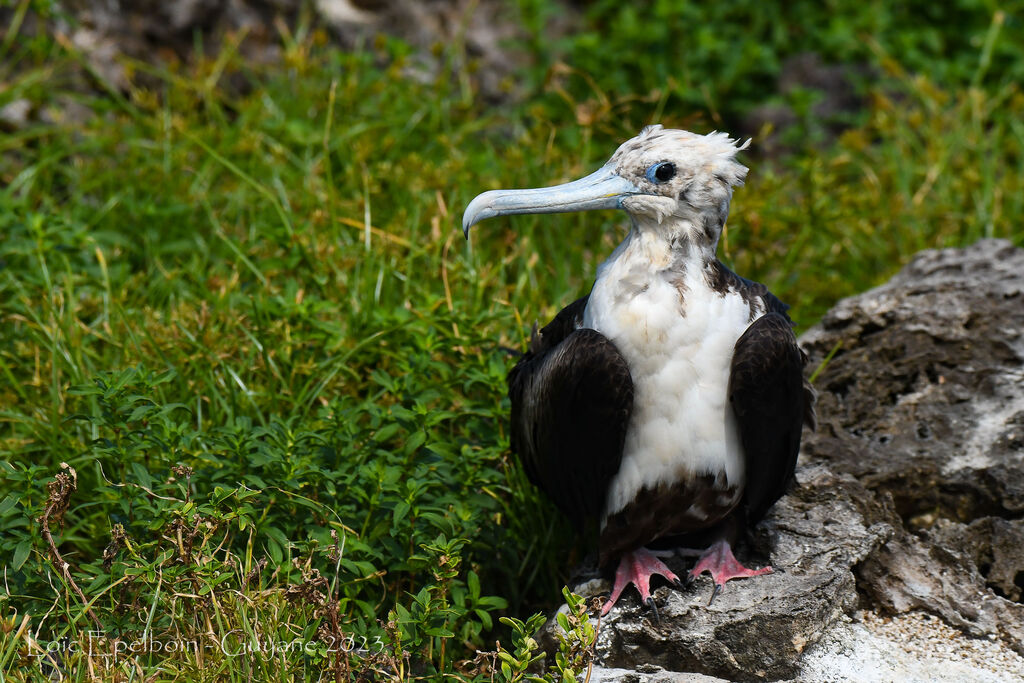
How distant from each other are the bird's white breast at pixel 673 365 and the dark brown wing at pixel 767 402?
4 centimetres

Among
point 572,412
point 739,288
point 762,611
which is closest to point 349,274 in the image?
point 572,412

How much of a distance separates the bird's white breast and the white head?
0.10 meters

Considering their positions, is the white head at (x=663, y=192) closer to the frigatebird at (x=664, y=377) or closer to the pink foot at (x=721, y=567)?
the frigatebird at (x=664, y=377)

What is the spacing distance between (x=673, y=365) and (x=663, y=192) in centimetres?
43

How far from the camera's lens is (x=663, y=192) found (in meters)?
2.71

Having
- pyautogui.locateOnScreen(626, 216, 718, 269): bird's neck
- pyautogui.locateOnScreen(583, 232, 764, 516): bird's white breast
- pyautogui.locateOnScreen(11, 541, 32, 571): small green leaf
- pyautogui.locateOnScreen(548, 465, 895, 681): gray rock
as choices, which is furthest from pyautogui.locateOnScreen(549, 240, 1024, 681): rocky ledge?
pyautogui.locateOnScreen(11, 541, 32, 571): small green leaf

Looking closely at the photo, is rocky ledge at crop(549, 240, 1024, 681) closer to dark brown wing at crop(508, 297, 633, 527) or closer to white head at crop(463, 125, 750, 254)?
dark brown wing at crop(508, 297, 633, 527)

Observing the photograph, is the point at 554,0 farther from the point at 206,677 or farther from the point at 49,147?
the point at 206,677

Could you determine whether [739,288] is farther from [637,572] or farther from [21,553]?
[21,553]

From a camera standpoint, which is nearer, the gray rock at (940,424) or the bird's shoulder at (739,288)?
the bird's shoulder at (739,288)

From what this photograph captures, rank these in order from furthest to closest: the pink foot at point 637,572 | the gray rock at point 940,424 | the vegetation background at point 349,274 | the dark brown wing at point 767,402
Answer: the gray rock at point 940,424 < the pink foot at point 637,572 < the vegetation background at point 349,274 < the dark brown wing at point 767,402

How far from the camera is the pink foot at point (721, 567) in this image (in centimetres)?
282

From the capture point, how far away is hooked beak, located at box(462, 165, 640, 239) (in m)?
2.73

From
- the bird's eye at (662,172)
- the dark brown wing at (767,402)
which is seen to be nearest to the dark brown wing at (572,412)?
the dark brown wing at (767,402)
